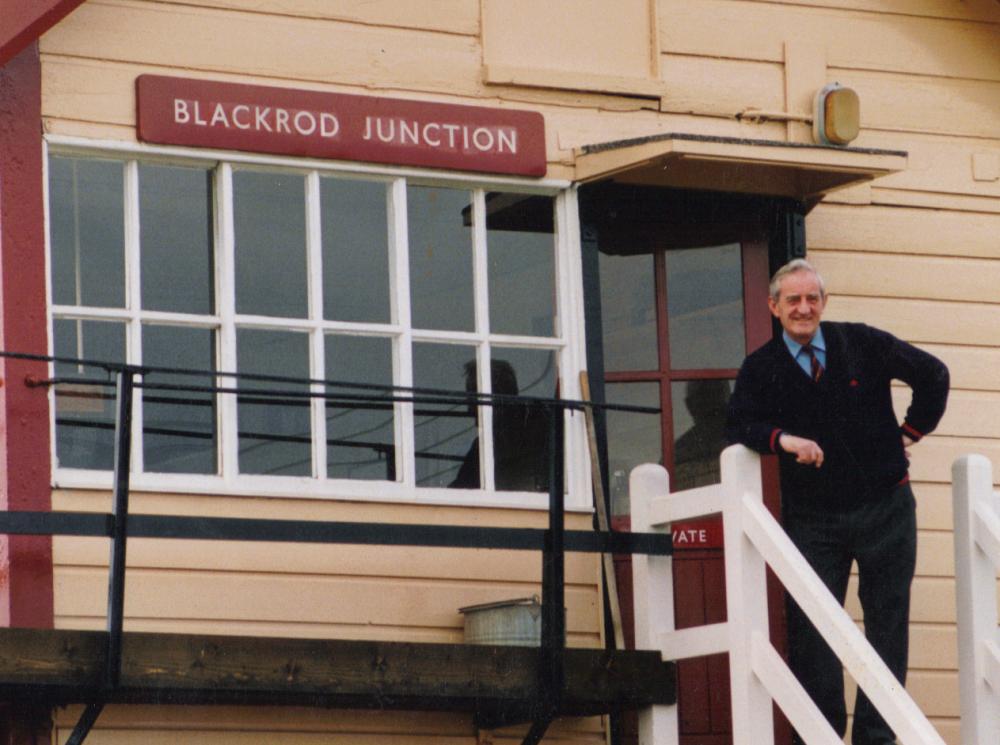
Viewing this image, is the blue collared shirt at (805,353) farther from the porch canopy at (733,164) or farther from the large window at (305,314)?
the large window at (305,314)

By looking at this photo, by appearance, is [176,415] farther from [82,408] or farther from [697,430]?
[697,430]

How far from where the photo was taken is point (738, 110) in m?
9.84

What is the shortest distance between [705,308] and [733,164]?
2.45 feet

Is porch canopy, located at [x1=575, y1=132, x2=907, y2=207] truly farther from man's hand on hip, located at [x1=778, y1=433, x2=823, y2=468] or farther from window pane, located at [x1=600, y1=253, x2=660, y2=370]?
man's hand on hip, located at [x1=778, y1=433, x2=823, y2=468]

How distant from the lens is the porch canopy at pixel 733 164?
9.12m

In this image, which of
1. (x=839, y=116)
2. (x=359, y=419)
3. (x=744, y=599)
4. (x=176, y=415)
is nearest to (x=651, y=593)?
(x=744, y=599)

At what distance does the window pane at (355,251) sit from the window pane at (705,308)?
1.32 meters

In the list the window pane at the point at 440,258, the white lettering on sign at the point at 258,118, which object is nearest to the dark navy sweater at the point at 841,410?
the window pane at the point at 440,258

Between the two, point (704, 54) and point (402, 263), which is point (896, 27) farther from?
point (402, 263)

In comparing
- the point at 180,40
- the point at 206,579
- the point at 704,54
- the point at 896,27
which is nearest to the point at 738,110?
Result: the point at 704,54

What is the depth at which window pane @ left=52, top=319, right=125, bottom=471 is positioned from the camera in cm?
849

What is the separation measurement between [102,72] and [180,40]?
364 millimetres

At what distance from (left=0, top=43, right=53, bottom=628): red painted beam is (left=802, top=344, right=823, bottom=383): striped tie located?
2.90m

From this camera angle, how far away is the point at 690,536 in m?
9.43
